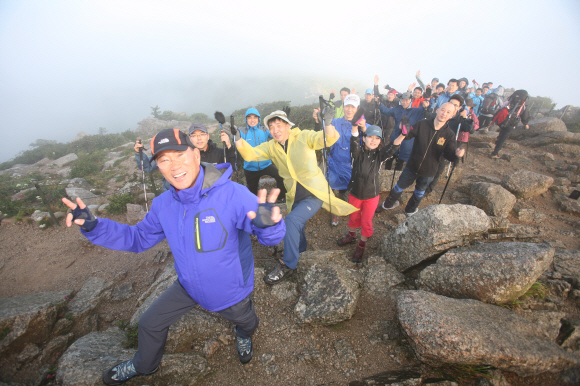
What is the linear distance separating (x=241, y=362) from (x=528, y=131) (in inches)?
783

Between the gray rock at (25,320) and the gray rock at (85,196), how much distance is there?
6608mm

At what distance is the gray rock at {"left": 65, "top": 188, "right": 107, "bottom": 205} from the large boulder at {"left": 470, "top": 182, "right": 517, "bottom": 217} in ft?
48.6

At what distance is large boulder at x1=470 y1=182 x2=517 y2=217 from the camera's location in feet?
21.0

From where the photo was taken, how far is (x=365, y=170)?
4.79 metres

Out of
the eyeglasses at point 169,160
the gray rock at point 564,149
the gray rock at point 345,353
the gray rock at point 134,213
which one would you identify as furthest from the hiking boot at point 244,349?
the gray rock at point 564,149

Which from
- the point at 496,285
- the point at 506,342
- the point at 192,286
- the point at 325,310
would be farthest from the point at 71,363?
the point at 496,285

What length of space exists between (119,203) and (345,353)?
9942 mm

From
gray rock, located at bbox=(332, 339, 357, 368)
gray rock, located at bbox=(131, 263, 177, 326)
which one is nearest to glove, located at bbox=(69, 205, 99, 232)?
gray rock, located at bbox=(131, 263, 177, 326)

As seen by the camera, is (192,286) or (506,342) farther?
(192,286)

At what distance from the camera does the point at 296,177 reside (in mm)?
4289

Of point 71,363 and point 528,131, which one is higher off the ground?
point 528,131

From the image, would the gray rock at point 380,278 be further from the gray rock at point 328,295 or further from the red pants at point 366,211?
the red pants at point 366,211

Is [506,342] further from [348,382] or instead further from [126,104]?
[126,104]

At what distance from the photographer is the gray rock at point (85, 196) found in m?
9.96
